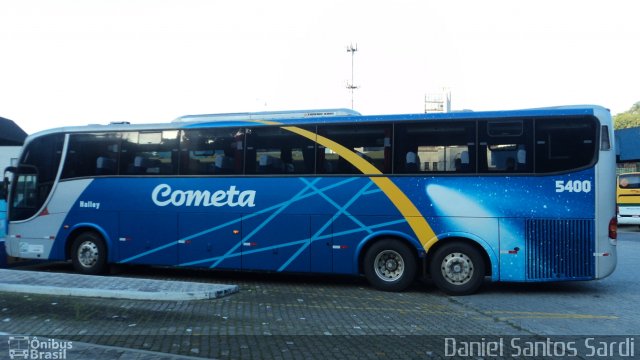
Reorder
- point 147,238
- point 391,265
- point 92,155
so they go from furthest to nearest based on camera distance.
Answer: point 92,155 < point 147,238 < point 391,265

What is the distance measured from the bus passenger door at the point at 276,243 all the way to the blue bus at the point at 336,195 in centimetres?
3

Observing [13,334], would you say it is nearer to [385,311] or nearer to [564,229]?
[385,311]

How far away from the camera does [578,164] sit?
937 cm

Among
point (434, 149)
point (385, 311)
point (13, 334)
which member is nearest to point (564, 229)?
point (434, 149)

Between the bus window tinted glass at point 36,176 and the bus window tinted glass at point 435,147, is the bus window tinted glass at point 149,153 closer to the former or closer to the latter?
the bus window tinted glass at point 36,176

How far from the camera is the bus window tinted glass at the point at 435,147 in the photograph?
9805 mm

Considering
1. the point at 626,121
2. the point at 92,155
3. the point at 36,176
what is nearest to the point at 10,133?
the point at 36,176

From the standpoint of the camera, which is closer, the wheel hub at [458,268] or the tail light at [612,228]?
the tail light at [612,228]

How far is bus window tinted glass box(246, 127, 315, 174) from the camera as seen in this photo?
10602 mm

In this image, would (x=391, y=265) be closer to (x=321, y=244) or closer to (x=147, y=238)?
(x=321, y=244)

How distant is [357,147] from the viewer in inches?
407

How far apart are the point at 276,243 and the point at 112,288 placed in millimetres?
3287

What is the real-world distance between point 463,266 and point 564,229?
6.33 feet

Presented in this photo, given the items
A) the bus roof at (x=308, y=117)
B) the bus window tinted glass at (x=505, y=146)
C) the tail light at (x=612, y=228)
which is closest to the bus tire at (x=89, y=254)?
the bus roof at (x=308, y=117)
